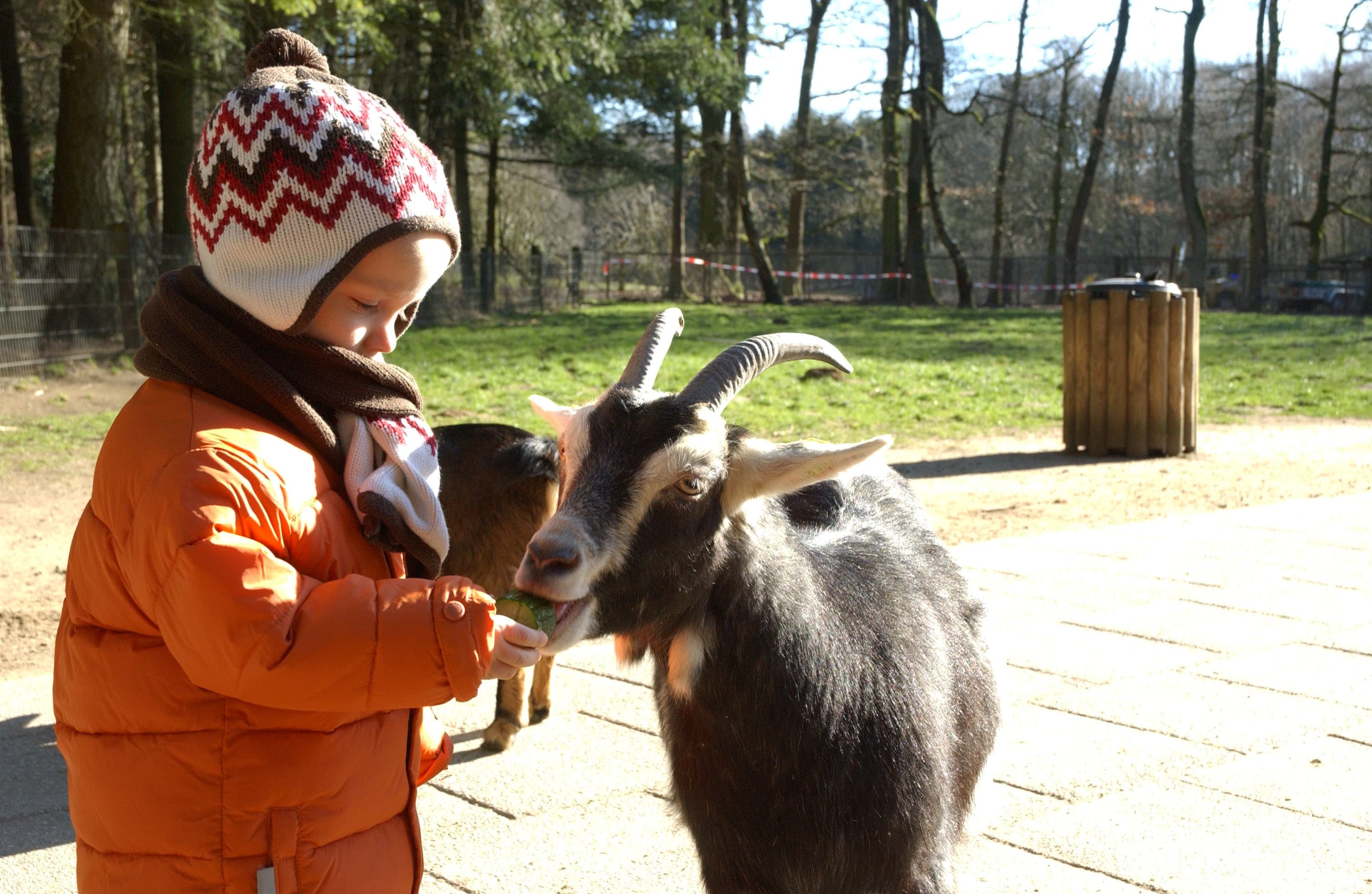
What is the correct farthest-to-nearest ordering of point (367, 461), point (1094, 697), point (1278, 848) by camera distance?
point (1094, 697) < point (1278, 848) < point (367, 461)

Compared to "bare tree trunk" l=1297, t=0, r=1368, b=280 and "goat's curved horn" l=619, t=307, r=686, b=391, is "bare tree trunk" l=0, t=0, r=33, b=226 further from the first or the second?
"bare tree trunk" l=1297, t=0, r=1368, b=280

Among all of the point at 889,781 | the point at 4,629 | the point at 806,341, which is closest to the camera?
the point at 889,781

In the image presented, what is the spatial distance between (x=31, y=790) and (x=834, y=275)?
3654 cm

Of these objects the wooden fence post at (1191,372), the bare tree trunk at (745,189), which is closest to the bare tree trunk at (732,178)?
the bare tree trunk at (745,189)

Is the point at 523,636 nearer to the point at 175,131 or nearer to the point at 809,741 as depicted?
the point at 809,741

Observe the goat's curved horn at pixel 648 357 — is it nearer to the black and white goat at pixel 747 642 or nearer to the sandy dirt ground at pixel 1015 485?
the black and white goat at pixel 747 642

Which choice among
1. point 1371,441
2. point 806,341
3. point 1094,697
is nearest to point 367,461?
point 806,341

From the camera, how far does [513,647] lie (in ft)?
7.05

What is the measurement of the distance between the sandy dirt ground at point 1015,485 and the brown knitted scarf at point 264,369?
3778 millimetres

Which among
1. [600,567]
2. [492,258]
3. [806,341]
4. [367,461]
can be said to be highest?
[492,258]

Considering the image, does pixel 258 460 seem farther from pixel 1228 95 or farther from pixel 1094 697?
pixel 1228 95

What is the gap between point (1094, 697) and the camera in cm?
495

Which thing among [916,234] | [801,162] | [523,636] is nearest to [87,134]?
[523,636]

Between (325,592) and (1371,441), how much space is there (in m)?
12.5
